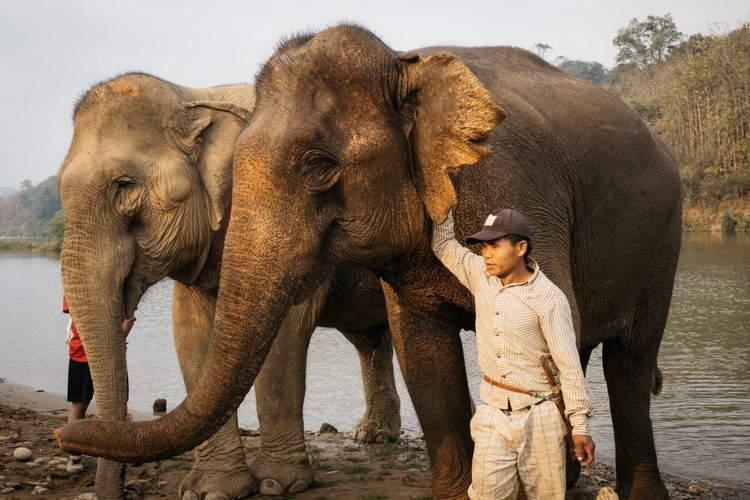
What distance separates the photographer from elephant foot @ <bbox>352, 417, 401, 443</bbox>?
676cm

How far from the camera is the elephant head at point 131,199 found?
4629 mm

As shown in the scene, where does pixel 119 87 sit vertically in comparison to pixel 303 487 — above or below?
above

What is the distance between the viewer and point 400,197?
3.35 m

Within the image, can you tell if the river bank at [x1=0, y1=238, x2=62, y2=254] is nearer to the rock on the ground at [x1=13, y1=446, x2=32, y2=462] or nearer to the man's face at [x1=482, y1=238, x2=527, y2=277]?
the rock on the ground at [x1=13, y1=446, x2=32, y2=462]

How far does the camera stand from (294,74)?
10.8ft

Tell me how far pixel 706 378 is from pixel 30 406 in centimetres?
616

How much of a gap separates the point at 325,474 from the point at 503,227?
3.00 meters

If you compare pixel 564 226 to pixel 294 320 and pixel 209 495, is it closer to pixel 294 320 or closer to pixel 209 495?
pixel 294 320

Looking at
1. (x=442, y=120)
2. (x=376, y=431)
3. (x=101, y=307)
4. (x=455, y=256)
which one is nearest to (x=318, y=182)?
(x=442, y=120)

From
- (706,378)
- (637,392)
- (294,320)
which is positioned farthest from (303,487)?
(706,378)

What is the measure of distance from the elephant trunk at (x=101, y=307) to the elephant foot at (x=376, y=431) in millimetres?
2475

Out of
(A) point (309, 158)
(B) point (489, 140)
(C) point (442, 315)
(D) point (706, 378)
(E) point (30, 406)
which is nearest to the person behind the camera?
(A) point (309, 158)

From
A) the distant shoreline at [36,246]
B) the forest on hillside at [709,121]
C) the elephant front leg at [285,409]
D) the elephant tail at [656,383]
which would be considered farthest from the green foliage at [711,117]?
the elephant front leg at [285,409]

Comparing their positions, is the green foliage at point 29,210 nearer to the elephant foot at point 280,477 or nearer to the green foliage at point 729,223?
the green foliage at point 729,223
